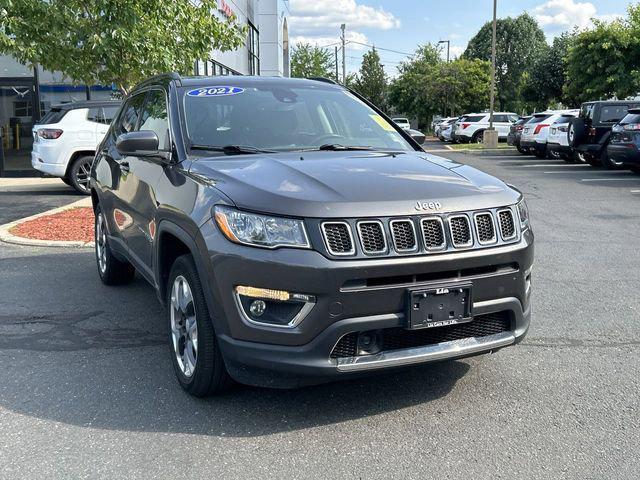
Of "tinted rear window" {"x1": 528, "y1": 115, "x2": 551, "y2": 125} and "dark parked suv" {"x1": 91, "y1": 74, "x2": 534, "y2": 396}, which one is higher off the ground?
"tinted rear window" {"x1": 528, "y1": 115, "x2": 551, "y2": 125}

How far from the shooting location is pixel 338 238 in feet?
10.2

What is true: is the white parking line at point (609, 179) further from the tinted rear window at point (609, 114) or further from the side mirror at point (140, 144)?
the side mirror at point (140, 144)

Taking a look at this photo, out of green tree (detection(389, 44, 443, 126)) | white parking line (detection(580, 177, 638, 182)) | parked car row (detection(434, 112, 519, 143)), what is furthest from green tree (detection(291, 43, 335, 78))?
white parking line (detection(580, 177, 638, 182))

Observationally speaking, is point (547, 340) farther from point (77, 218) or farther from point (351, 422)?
point (77, 218)

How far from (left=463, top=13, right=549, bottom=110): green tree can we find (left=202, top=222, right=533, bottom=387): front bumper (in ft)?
241

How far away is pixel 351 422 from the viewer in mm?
3434

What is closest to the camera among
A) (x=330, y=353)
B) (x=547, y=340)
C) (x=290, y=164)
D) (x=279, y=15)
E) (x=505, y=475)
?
(x=505, y=475)

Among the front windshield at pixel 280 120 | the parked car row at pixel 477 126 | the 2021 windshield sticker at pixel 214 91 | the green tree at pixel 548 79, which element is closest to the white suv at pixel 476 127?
the parked car row at pixel 477 126

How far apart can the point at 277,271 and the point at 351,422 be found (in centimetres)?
92

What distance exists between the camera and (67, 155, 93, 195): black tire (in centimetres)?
1277

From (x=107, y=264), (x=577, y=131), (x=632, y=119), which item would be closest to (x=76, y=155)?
(x=107, y=264)

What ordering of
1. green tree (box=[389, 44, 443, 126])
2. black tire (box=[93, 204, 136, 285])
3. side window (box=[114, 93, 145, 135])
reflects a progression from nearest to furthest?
side window (box=[114, 93, 145, 135]), black tire (box=[93, 204, 136, 285]), green tree (box=[389, 44, 443, 126])

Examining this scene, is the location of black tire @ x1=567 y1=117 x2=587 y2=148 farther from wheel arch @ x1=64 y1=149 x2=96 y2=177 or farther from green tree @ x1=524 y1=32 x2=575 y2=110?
green tree @ x1=524 y1=32 x2=575 y2=110

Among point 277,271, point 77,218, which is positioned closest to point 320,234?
point 277,271
